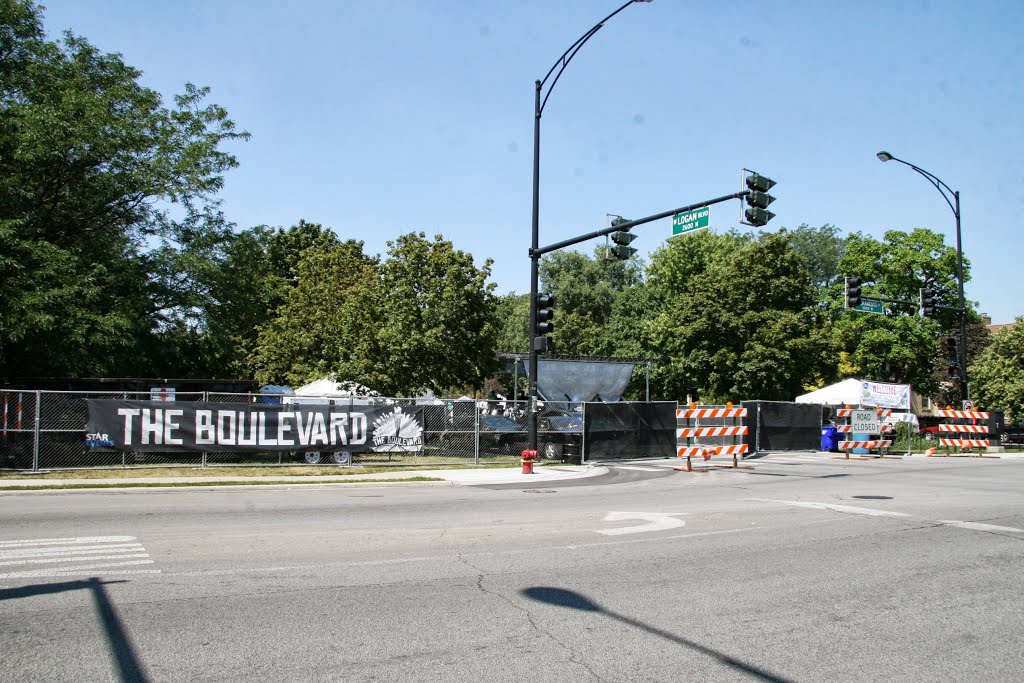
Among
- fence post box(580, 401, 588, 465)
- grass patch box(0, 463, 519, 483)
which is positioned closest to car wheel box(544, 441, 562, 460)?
fence post box(580, 401, 588, 465)

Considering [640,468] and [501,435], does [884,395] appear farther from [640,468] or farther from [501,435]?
[501,435]

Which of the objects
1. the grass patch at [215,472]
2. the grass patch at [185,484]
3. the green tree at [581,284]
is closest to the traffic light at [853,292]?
the grass patch at [215,472]

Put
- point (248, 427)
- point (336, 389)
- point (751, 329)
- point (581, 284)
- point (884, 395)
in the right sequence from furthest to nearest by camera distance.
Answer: point (581, 284), point (751, 329), point (884, 395), point (336, 389), point (248, 427)

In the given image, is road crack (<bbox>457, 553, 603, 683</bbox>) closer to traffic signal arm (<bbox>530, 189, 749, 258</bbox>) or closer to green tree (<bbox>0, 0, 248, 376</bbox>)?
traffic signal arm (<bbox>530, 189, 749, 258</bbox>)

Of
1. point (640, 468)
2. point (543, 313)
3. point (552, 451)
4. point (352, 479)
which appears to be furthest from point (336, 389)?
point (352, 479)

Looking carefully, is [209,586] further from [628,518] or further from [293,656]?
[628,518]

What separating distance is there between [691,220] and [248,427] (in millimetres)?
11957

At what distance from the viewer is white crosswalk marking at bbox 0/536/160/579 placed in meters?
7.56

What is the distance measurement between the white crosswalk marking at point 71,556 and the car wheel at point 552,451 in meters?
16.2

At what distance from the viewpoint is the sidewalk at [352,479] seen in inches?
651

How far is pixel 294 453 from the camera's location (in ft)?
69.7

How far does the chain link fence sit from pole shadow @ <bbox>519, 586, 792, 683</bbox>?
1431cm

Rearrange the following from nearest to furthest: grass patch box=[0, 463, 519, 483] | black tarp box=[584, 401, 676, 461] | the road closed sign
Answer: grass patch box=[0, 463, 519, 483] → black tarp box=[584, 401, 676, 461] → the road closed sign

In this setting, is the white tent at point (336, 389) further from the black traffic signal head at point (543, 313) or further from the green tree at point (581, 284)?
the green tree at point (581, 284)
